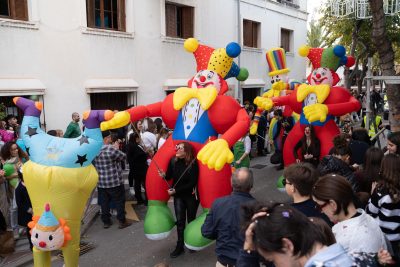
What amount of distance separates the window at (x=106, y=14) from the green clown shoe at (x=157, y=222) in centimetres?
700

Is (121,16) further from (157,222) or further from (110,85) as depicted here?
(157,222)

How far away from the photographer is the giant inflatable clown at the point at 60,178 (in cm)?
355

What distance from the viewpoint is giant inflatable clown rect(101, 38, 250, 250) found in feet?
14.8

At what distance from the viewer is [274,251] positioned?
5.53 ft

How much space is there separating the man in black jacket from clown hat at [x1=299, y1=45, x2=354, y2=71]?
4.39m

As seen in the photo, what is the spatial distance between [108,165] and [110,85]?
17.6 feet

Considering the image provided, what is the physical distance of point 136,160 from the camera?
21.7ft

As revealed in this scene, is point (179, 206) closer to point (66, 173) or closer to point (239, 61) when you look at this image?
point (66, 173)

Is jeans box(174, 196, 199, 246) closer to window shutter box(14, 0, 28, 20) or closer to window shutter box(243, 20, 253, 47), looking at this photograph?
window shutter box(14, 0, 28, 20)

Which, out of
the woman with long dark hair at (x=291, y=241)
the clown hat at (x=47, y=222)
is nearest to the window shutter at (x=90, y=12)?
the clown hat at (x=47, y=222)

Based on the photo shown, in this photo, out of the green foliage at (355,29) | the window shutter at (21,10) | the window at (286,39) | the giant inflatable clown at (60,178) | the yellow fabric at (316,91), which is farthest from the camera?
the window at (286,39)

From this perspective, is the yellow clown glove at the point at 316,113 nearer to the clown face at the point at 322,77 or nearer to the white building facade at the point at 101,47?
the clown face at the point at 322,77

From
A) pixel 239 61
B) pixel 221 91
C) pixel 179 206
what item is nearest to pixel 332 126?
pixel 221 91

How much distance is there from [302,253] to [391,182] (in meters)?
1.62
